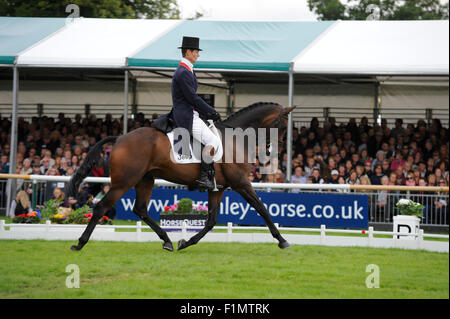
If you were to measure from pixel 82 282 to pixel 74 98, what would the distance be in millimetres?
15154

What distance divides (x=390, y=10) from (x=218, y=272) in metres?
39.4

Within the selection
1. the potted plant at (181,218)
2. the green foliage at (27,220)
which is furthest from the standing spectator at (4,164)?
the potted plant at (181,218)

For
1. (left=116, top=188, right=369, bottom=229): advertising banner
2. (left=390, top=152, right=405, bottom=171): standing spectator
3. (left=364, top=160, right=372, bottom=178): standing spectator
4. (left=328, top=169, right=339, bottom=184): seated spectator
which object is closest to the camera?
(left=116, top=188, right=369, bottom=229): advertising banner

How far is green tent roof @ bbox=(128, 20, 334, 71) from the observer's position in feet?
48.6

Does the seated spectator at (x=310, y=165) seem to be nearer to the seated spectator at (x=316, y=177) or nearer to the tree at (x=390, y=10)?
the seated spectator at (x=316, y=177)

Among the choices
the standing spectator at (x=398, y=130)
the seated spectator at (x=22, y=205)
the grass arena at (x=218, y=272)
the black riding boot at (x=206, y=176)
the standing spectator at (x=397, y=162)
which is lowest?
the grass arena at (x=218, y=272)

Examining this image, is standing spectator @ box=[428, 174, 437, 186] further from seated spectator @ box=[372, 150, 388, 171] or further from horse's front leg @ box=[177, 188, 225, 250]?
horse's front leg @ box=[177, 188, 225, 250]

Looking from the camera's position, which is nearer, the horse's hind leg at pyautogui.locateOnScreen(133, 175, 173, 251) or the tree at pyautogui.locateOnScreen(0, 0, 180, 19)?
the horse's hind leg at pyautogui.locateOnScreen(133, 175, 173, 251)

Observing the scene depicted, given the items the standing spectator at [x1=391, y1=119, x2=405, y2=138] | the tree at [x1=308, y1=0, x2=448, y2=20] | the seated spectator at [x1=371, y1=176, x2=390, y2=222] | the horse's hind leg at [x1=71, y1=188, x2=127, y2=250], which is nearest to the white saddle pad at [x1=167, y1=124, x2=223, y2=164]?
the horse's hind leg at [x1=71, y1=188, x2=127, y2=250]

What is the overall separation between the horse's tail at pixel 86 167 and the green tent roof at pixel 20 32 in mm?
8195

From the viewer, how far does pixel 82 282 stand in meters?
6.36

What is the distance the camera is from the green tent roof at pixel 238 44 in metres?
14.8

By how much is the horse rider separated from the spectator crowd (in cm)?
503

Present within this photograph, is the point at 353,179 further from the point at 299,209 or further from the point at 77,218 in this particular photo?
the point at 77,218
